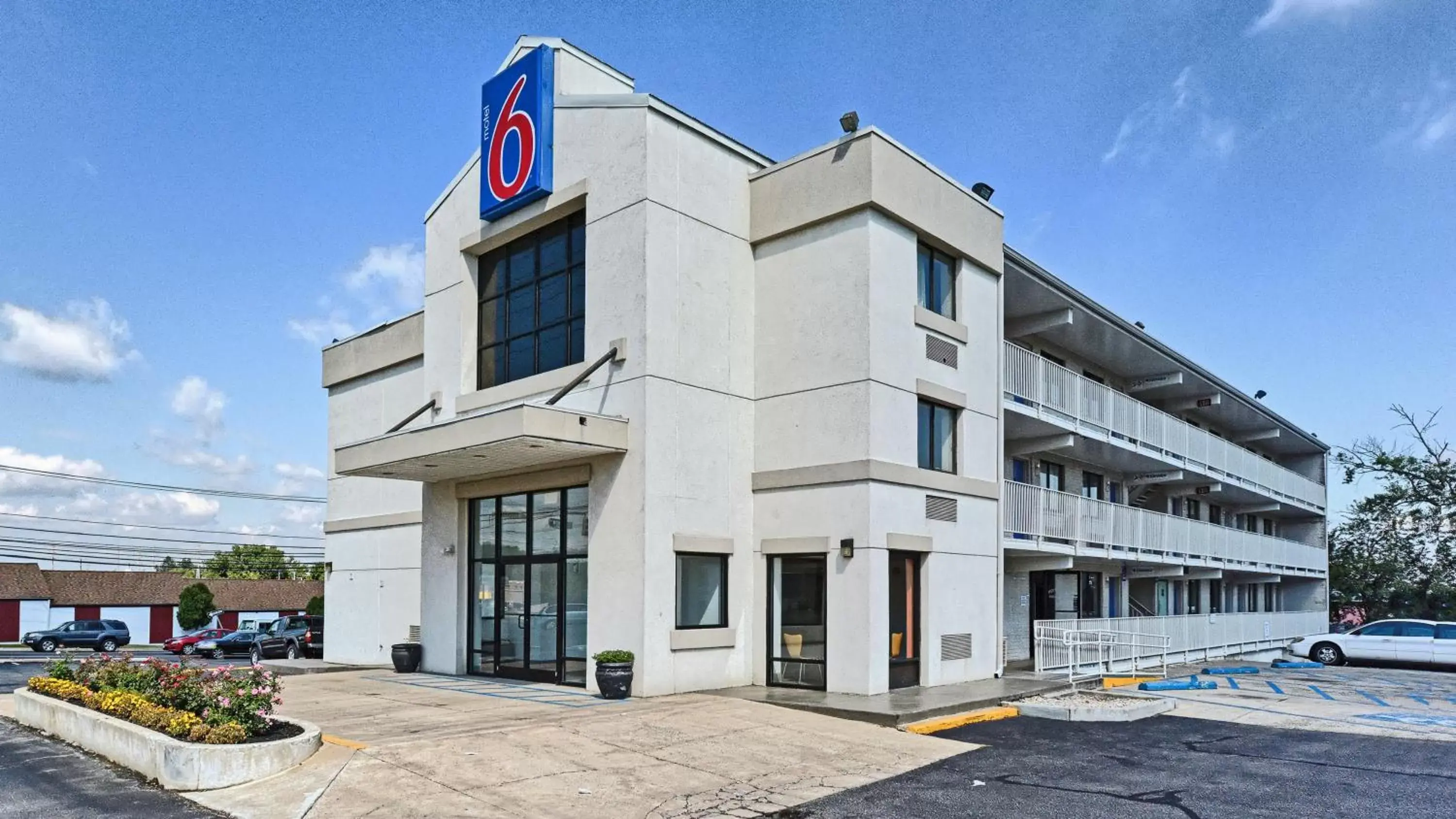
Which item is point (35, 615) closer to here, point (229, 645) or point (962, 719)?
point (229, 645)

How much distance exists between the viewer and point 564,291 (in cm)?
1941

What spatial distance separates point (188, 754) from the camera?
1045 cm

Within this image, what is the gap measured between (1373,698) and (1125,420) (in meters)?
8.05

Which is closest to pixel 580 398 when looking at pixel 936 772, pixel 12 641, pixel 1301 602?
pixel 936 772

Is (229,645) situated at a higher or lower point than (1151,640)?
lower

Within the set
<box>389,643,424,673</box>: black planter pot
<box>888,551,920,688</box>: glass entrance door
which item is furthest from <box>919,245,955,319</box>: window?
<box>389,643,424,673</box>: black planter pot

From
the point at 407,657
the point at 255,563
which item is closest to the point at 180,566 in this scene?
the point at 255,563

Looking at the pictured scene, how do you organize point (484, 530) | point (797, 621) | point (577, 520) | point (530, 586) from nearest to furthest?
1. point (797, 621)
2. point (577, 520)
3. point (530, 586)
4. point (484, 530)

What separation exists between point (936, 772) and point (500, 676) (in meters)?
10.2

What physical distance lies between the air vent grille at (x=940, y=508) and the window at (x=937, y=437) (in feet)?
1.74

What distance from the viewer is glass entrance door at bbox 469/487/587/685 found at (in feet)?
60.3

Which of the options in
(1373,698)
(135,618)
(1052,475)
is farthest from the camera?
(135,618)

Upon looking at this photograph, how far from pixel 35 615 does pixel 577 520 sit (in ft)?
183

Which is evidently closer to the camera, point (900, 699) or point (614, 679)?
point (614, 679)
